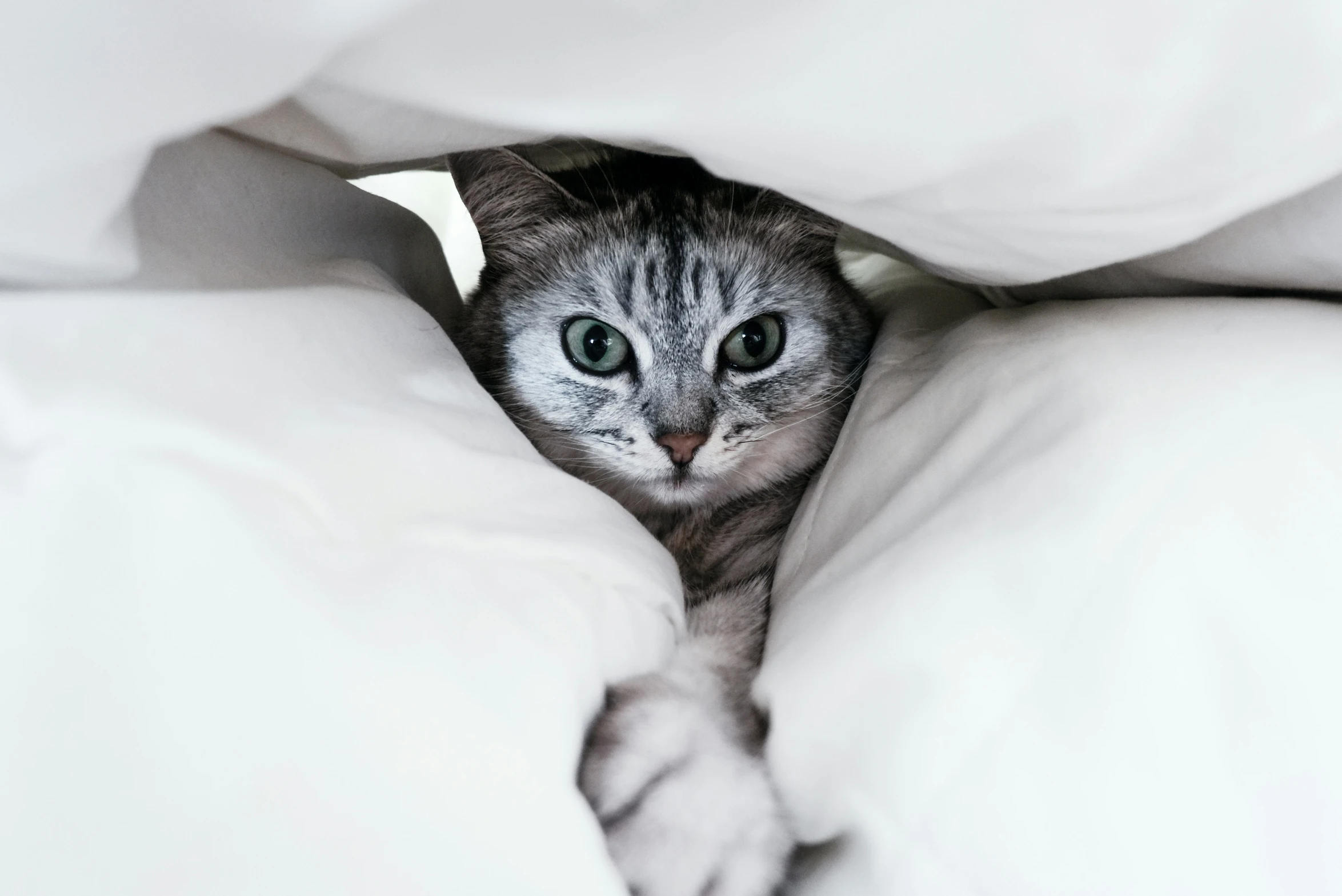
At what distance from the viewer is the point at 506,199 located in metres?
1.11

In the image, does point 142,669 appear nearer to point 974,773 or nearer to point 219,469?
point 219,469

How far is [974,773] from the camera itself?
475 millimetres

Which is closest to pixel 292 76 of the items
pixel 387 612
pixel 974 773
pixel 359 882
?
pixel 387 612

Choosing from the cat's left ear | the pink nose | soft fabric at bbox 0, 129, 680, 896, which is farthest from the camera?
the cat's left ear

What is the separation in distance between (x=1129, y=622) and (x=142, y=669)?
0.49 metres

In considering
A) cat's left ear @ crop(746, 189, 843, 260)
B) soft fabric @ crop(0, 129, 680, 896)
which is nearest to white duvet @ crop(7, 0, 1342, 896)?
soft fabric @ crop(0, 129, 680, 896)

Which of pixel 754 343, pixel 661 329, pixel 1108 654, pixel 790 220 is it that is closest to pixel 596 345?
pixel 661 329

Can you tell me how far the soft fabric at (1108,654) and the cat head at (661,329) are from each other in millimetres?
431

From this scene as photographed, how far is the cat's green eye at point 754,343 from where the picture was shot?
1.06 meters

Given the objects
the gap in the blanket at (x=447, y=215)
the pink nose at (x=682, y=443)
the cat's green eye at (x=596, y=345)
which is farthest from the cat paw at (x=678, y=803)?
the gap in the blanket at (x=447, y=215)

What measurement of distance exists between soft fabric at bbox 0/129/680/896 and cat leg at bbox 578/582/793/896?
1.4 inches

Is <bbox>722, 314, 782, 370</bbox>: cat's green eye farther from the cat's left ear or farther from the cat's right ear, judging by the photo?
the cat's right ear

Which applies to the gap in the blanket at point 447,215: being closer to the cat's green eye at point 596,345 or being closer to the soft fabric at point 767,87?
the cat's green eye at point 596,345

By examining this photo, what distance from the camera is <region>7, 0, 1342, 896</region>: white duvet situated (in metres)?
0.40
